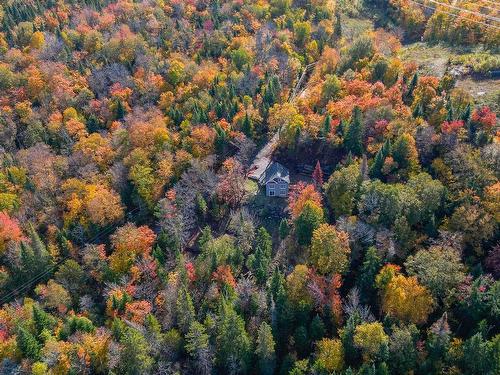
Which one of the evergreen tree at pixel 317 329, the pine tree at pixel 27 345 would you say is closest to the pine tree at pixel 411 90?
the evergreen tree at pixel 317 329

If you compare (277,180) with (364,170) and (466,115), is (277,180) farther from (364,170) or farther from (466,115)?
(466,115)

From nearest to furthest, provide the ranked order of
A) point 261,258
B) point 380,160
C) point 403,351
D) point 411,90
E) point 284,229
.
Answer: point 403,351 → point 261,258 → point 284,229 → point 380,160 → point 411,90

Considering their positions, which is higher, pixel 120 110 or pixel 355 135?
pixel 355 135

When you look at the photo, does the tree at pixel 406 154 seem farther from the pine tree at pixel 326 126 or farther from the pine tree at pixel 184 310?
the pine tree at pixel 184 310

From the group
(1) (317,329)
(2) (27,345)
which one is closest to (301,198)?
(1) (317,329)

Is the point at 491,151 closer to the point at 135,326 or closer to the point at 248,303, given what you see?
the point at 248,303

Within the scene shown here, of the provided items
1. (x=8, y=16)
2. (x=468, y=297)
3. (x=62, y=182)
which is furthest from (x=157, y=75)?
(x=468, y=297)
